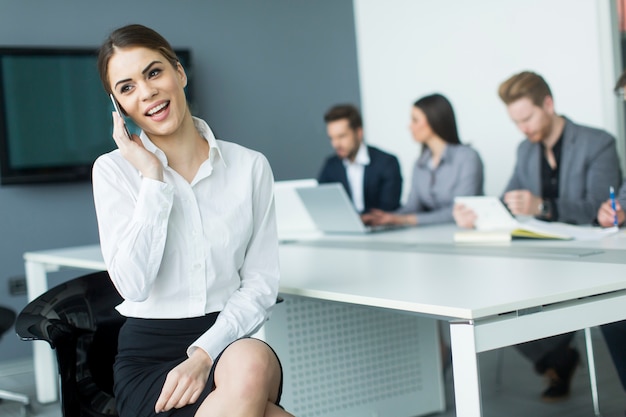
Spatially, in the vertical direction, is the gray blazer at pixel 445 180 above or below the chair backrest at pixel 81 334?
above

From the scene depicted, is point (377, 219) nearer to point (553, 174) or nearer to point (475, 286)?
point (553, 174)

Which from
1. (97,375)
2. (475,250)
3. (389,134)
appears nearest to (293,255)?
(475,250)

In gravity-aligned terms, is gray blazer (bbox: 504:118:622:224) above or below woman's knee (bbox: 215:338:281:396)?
above

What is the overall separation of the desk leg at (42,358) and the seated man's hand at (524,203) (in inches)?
89.1

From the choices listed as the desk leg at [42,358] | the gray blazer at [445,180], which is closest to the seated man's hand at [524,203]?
the gray blazer at [445,180]

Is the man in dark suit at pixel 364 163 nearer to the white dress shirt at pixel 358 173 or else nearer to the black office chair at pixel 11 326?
the white dress shirt at pixel 358 173

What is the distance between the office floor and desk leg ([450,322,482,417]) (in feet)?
3.39

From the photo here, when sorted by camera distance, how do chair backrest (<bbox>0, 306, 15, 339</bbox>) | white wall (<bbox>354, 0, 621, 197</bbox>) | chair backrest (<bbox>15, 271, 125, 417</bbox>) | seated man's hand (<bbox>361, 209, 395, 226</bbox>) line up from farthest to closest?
1. white wall (<bbox>354, 0, 621, 197</bbox>)
2. seated man's hand (<bbox>361, 209, 395, 226</bbox>)
3. chair backrest (<bbox>0, 306, 15, 339</bbox>)
4. chair backrest (<bbox>15, 271, 125, 417</bbox>)

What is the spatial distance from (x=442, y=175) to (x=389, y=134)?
185 centimetres

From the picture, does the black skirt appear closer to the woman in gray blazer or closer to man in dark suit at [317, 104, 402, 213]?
the woman in gray blazer

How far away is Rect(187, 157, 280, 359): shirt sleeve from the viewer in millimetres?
1878

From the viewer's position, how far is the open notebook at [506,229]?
285 cm

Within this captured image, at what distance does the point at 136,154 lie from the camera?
1.89 m

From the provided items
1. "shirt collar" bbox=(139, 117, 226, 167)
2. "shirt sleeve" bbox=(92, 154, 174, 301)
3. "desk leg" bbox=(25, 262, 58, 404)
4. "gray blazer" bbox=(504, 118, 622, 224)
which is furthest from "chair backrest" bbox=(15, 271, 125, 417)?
"gray blazer" bbox=(504, 118, 622, 224)
